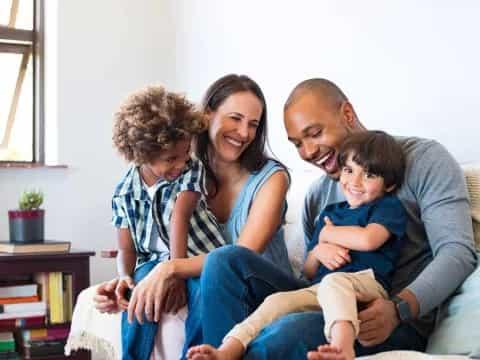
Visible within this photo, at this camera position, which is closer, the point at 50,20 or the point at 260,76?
the point at 260,76

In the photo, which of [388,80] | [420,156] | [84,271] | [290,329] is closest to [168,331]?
[290,329]

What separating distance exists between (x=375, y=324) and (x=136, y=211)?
82 centimetres

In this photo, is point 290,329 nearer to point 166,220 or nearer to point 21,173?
point 166,220

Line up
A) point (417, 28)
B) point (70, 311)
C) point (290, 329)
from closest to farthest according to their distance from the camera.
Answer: point (290, 329) < point (417, 28) < point (70, 311)

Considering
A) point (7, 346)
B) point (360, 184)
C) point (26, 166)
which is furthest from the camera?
point (26, 166)

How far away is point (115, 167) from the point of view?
12.5 ft

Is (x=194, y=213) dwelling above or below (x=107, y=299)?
above

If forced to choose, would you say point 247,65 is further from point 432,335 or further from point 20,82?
point 432,335

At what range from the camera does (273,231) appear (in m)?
2.04

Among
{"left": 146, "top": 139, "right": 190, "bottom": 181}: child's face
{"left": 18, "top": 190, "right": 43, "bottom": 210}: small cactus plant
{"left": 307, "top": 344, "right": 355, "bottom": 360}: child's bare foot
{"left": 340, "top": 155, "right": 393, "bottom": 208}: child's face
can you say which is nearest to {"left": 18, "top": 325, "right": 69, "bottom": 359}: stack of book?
{"left": 18, "top": 190, "right": 43, "bottom": 210}: small cactus plant

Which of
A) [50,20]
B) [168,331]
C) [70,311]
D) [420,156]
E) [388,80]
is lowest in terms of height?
[70,311]

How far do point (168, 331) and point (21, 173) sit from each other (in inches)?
74.8

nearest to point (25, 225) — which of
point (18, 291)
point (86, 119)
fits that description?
point (18, 291)

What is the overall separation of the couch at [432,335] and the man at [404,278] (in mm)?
44
